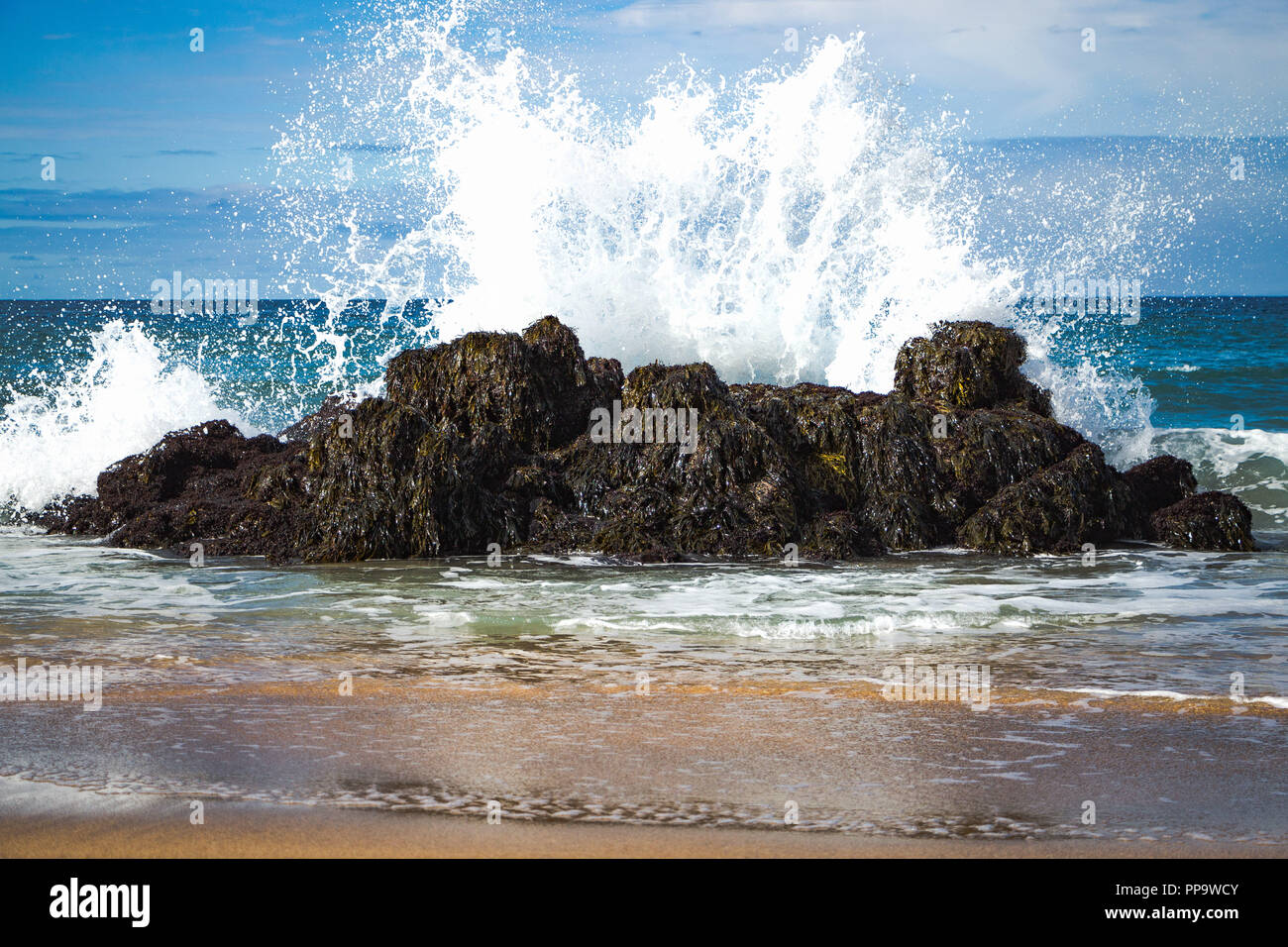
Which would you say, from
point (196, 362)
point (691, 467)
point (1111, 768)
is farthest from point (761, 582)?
point (196, 362)

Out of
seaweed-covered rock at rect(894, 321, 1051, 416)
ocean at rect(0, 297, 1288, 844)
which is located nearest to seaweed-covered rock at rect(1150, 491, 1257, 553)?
ocean at rect(0, 297, 1288, 844)

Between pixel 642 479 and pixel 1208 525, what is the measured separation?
4.44 meters

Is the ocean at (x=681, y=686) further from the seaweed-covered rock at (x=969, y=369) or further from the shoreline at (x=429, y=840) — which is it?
the seaweed-covered rock at (x=969, y=369)

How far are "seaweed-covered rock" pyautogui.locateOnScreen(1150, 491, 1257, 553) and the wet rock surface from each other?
0.7 inches

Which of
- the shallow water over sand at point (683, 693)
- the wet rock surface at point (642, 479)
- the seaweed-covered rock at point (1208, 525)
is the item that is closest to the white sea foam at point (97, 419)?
the wet rock surface at point (642, 479)

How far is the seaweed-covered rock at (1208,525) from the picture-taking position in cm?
947

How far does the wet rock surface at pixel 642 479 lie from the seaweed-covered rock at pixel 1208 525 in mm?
17

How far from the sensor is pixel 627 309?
1425cm

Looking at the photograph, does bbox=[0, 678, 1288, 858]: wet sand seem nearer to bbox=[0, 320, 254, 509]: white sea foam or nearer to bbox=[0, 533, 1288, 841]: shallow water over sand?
bbox=[0, 533, 1288, 841]: shallow water over sand

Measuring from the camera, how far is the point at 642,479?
9555mm

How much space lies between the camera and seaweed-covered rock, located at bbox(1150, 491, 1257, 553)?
373 inches

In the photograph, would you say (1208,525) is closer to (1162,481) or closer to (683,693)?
(1162,481)

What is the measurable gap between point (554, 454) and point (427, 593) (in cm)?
261
